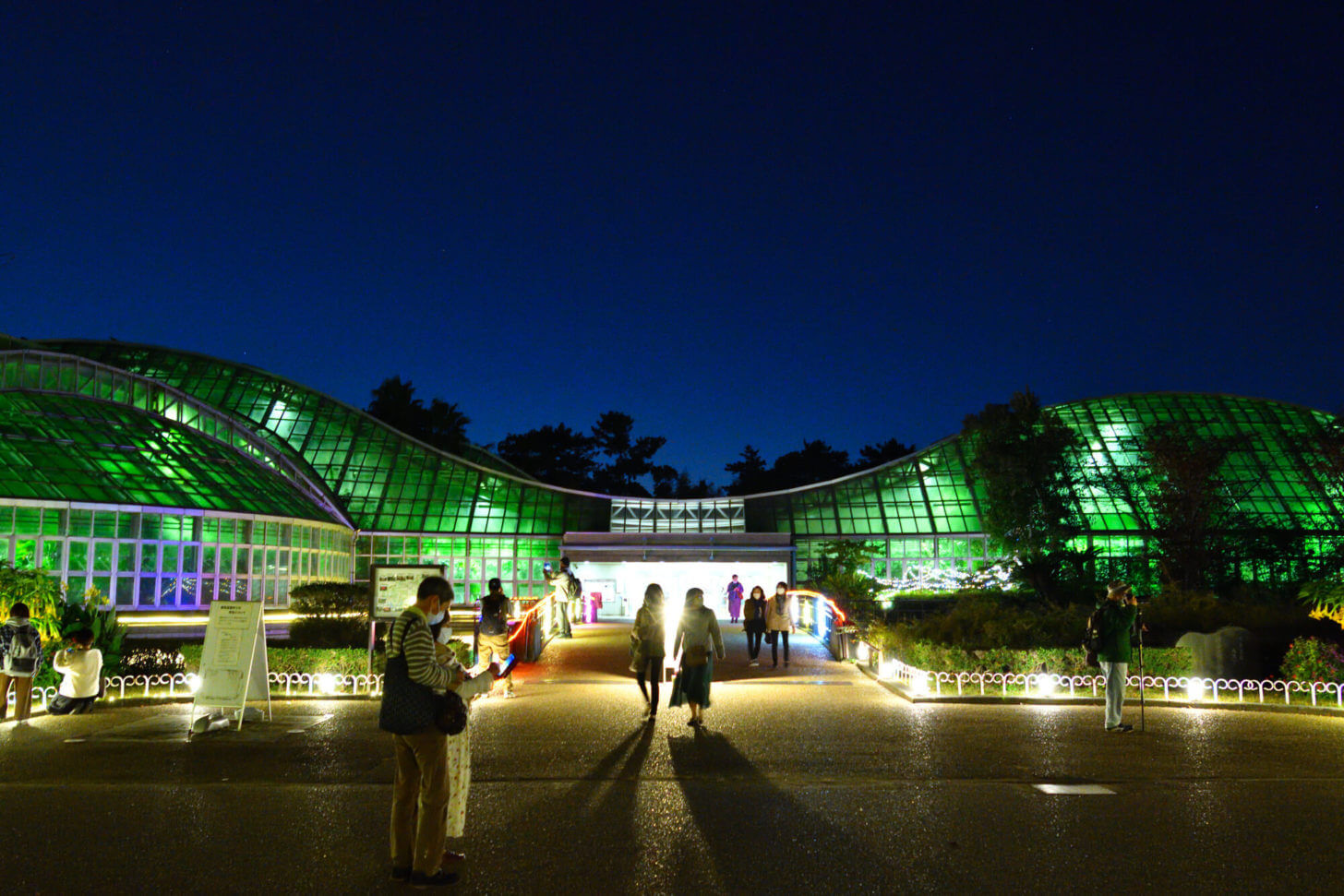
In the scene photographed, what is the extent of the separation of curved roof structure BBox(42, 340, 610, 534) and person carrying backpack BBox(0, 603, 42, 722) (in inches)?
1053

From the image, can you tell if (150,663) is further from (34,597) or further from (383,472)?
(383,472)

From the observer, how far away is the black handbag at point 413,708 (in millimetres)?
6195

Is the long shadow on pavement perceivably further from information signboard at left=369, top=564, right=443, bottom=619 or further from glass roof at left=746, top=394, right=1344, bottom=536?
glass roof at left=746, top=394, right=1344, bottom=536

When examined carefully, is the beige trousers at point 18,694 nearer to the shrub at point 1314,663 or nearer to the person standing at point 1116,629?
the person standing at point 1116,629

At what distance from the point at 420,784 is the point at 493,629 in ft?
31.1

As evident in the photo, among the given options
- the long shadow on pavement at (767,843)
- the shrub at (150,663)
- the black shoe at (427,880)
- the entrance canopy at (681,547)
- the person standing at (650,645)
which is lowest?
the black shoe at (427,880)

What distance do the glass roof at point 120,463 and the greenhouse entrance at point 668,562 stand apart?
957 cm

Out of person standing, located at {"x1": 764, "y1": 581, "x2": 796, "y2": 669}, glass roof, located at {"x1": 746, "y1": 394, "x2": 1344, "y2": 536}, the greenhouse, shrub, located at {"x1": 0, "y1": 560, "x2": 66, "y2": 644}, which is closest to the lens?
shrub, located at {"x1": 0, "y1": 560, "x2": 66, "y2": 644}

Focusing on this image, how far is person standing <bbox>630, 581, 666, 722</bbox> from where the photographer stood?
42.1 ft

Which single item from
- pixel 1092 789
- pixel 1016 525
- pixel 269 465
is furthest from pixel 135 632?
pixel 1016 525

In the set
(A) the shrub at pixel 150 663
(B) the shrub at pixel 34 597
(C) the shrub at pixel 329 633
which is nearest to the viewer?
(B) the shrub at pixel 34 597

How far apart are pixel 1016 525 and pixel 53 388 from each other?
30302 millimetres

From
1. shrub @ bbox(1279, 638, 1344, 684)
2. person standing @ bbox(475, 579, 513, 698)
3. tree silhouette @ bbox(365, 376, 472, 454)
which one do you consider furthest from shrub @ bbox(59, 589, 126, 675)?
tree silhouette @ bbox(365, 376, 472, 454)

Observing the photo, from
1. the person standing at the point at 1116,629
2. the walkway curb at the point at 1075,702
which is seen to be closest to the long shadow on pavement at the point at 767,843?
the person standing at the point at 1116,629
